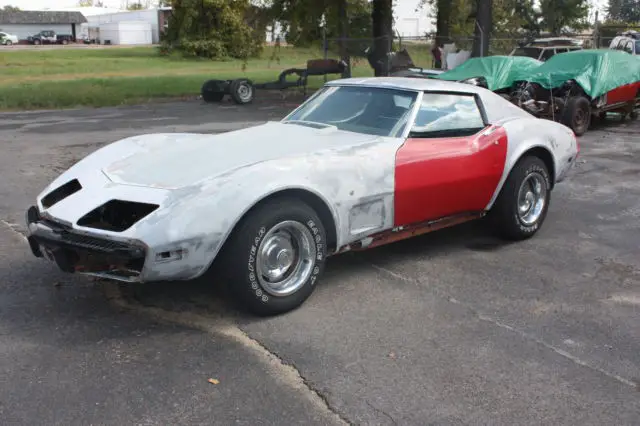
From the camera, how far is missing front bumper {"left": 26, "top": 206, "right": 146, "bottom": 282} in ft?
12.2

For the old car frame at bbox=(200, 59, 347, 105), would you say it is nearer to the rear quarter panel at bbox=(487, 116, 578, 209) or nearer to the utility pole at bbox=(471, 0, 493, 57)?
the utility pole at bbox=(471, 0, 493, 57)

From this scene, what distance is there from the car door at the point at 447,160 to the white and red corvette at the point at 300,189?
12 millimetres

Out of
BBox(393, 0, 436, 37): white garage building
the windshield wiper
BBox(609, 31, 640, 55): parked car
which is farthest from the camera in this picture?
BBox(393, 0, 436, 37): white garage building

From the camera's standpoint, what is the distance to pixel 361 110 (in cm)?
534

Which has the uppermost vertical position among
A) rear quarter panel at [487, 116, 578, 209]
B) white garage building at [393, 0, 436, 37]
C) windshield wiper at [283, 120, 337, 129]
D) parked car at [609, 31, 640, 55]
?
white garage building at [393, 0, 436, 37]

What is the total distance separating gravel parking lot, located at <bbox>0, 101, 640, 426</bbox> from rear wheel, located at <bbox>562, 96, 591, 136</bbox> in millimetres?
6964

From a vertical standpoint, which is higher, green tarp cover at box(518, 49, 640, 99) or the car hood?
green tarp cover at box(518, 49, 640, 99)

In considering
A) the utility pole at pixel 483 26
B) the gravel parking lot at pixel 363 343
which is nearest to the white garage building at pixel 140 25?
the utility pole at pixel 483 26

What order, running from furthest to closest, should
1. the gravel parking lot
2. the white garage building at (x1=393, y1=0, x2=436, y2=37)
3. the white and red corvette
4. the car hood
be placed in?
the white garage building at (x1=393, y1=0, x2=436, y2=37) → the car hood → the white and red corvette → the gravel parking lot

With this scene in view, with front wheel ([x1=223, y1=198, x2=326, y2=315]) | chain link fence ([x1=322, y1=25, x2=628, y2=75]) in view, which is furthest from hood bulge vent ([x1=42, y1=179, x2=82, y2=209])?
chain link fence ([x1=322, y1=25, x2=628, y2=75])

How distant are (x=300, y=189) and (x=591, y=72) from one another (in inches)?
421

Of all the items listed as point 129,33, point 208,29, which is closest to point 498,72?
point 208,29

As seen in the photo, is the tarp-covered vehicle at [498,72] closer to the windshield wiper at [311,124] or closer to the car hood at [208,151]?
the windshield wiper at [311,124]

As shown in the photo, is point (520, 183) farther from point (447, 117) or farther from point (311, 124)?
point (311, 124)
